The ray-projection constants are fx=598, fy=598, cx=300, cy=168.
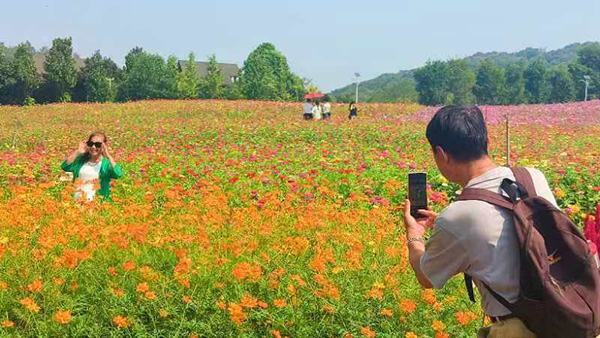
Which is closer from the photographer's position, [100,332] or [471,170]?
[471,170]

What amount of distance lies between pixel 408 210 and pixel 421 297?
1361 millimetres

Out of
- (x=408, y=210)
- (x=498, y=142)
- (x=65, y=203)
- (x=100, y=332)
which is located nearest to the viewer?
(x=408, y=210)

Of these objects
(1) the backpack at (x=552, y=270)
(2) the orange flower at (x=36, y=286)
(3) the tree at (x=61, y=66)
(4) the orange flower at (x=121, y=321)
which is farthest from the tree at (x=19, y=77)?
(1) the backpack at (x=552, y=270)

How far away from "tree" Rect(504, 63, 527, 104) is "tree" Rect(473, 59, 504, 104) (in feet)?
3.57

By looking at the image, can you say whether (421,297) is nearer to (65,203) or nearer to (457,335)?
(457,335)

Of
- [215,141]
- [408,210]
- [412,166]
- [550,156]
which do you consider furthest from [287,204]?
[215,141]

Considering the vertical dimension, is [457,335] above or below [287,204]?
below

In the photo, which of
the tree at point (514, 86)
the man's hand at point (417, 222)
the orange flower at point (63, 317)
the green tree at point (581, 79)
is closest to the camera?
the man's hand at point (417, 222)

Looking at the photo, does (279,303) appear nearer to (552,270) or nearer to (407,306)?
(407,306)

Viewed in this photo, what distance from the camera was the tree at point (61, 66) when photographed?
42.9 metres

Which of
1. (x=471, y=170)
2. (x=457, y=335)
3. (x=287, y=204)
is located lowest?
(x=457, y=335)

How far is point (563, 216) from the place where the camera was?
1731mm

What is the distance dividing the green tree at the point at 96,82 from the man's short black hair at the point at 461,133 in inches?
1784

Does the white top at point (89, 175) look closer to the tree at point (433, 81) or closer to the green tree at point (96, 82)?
the green tree at point (96, 82)
